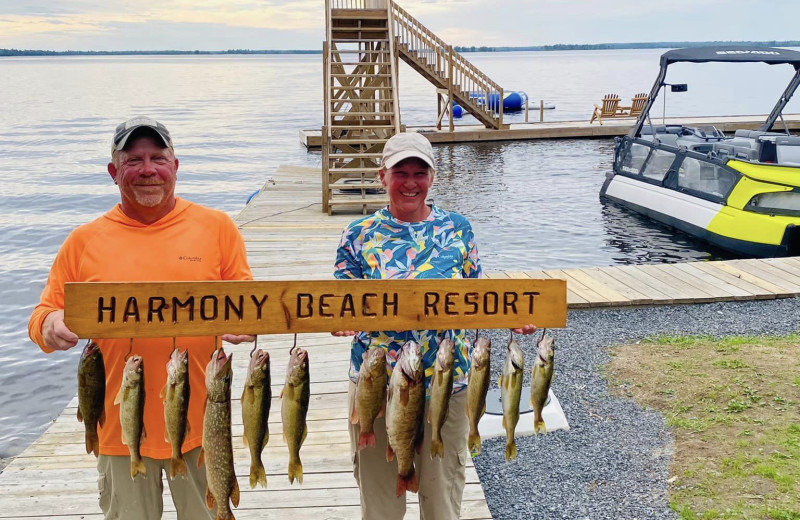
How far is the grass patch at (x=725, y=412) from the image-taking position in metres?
4.62

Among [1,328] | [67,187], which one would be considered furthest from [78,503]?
[67,187]

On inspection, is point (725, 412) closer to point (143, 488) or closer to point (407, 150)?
point (407, 150)

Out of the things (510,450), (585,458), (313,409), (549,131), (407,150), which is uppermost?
(407,150)

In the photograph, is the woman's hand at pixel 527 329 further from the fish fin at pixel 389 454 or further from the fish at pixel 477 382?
the fish fin at pixel 389 454

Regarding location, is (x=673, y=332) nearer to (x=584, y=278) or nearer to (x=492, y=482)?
(x=584, y=278)

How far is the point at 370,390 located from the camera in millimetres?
2789

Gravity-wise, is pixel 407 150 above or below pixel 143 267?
above

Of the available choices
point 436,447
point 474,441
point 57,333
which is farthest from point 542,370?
point 57,333

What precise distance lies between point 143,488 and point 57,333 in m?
0.72

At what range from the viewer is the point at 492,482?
5.05m

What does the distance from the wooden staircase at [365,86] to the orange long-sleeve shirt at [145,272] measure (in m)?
10.9

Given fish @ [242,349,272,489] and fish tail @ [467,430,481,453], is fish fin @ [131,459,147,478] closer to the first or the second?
fish @ [242,349,272,489]

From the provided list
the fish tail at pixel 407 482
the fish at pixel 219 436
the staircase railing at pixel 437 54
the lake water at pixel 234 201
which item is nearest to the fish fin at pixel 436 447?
the fish tail at pixel 407 482

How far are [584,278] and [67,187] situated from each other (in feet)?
69.3
